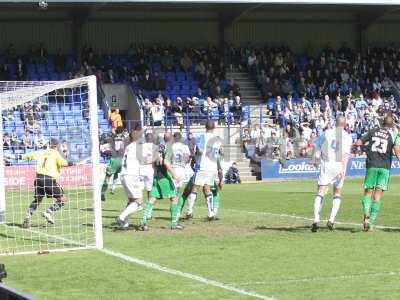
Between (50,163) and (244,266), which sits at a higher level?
(50,163)

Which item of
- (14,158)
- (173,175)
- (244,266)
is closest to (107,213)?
(173,175)

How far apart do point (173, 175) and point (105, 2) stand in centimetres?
2506

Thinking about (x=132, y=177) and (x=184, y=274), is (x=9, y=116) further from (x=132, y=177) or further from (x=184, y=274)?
(x=184, y=274)

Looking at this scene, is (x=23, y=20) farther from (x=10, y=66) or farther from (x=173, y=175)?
(x=173, y=175)

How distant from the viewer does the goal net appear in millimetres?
14719

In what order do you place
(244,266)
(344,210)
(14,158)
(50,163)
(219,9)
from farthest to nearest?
(219,9) → (14,158) → (344,210) → (50,163) → (244,266)

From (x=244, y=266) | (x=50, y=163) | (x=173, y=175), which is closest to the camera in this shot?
(x=244, y=266)

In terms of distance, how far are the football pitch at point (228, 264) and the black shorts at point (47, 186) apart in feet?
4.03

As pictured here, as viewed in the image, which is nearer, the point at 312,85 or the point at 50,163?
the point at 50,163

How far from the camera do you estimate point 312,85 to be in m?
46.5

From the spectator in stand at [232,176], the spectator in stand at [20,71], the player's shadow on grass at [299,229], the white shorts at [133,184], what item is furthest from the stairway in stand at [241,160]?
the white shorts at [133,184]

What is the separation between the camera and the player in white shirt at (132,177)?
54.8 ft

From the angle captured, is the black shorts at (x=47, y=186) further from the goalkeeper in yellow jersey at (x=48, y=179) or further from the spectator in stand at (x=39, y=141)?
the spectator in stand at (x=39, y=141)

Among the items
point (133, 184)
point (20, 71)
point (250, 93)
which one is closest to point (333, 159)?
point (133, 184)
